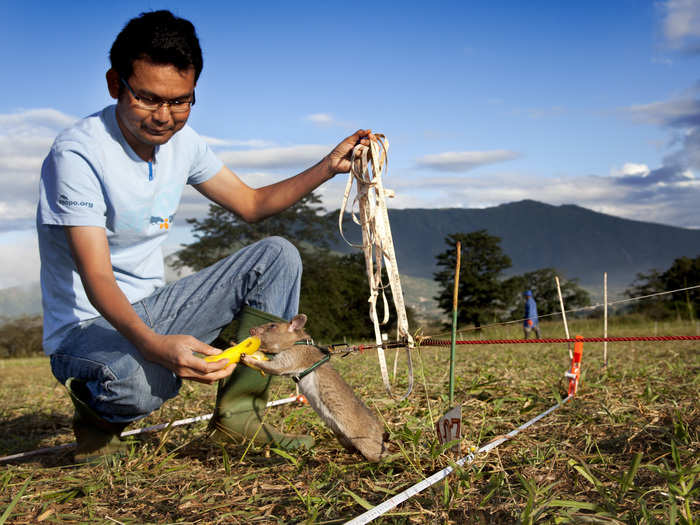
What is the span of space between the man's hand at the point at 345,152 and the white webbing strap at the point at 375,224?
0.24ft

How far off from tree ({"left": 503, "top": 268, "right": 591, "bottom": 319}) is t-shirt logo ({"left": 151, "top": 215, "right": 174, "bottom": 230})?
4677 cm

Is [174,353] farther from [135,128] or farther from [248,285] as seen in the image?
[135,128]

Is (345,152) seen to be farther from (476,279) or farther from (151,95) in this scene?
(476,279)

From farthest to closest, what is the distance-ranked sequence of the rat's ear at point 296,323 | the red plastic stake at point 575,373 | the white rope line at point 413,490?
the red plastic stake at point 575,373, the rat's ear at point 296,323, the white rope line at point 413,490

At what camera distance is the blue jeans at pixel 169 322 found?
2787 mm

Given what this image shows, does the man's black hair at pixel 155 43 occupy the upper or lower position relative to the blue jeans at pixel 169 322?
upper

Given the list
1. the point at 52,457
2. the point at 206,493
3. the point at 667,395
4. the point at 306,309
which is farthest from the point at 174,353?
the point at 306,309

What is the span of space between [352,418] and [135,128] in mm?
1974

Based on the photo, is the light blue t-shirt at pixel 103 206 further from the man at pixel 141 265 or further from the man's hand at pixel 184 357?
the man's hand at pixel 184 357

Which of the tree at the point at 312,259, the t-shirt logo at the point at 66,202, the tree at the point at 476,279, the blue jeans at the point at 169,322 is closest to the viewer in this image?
the t-shirt logo at the point at 66,202

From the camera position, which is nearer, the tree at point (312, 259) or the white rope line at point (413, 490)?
the white rope line at point (413, 490)

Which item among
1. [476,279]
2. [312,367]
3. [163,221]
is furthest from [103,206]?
[476,279]

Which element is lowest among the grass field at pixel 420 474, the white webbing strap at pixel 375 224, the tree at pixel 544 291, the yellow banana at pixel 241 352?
the tree at pixel 544 291

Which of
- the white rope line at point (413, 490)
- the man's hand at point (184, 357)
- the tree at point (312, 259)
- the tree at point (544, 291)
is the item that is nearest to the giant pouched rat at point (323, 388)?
the man's hand at point (184, 357)
